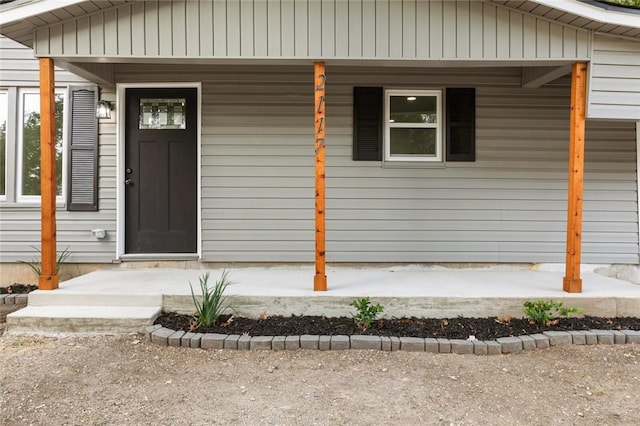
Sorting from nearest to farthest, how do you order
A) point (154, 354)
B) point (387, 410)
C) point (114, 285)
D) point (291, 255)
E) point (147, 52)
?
point (387, 410) → point (154, 354) → point (147, 52) → point (114, 285) → point (291, 255)

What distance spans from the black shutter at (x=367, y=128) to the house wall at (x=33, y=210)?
2794 millimetres

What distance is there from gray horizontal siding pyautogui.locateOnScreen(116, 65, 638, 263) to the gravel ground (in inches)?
71.7

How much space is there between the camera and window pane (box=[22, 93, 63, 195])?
187 inches

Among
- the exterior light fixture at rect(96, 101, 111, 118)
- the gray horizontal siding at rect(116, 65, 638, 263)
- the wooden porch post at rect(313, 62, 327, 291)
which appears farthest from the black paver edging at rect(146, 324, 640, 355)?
the exterior light fixture at rect(96, 101, 111, 118)

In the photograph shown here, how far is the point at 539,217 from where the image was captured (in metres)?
4.81

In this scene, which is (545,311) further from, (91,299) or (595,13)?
(91,299)

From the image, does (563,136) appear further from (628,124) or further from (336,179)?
(336,179)

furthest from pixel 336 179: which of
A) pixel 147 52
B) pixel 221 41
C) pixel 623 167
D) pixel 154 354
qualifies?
pixel 623 167

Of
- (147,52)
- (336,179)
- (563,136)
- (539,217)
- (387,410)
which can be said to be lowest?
(387,410)

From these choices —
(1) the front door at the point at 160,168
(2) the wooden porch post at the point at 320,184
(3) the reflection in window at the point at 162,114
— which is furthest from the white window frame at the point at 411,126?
(3) the reflection in window at the point at 162,114

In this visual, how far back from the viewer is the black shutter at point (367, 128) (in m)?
4.72

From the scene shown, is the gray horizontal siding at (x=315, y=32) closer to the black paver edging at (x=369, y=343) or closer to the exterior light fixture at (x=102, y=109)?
the exterior light fixture at (x=102, y=109)

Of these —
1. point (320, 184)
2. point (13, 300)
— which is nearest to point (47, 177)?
point (13, 300)

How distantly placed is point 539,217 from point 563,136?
38.7 inches
